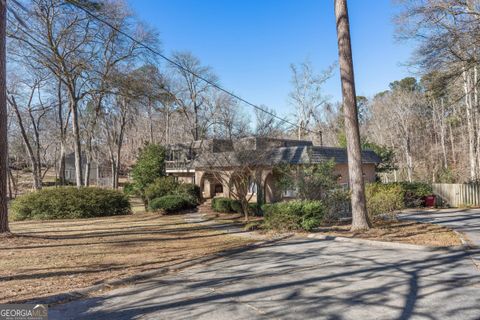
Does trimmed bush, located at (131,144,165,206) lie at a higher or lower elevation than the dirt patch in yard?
higher

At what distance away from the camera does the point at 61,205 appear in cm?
1777

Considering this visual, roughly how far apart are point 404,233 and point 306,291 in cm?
652

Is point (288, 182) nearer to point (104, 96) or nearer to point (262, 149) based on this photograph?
point (262, 149)

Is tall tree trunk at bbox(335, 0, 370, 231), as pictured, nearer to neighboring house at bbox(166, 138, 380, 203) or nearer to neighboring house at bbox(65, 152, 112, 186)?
neighboring house at bbox(166, 138, 380, 203)

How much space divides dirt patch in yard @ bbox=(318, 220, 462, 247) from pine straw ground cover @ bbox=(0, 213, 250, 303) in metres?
3.29

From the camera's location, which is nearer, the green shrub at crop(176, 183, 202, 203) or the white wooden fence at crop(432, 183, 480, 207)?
the white wooden fence at crop(432, 183, 480, 207)

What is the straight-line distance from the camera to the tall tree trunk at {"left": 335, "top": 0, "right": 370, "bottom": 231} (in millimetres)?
11023

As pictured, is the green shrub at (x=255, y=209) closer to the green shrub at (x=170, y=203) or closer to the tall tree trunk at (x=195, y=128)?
the green shrub at (x=170, y=203)

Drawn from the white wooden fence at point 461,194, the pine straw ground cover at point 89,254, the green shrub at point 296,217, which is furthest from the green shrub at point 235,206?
the white wooden fence at point 461,194

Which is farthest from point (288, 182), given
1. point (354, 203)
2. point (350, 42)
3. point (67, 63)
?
point (67, 63)

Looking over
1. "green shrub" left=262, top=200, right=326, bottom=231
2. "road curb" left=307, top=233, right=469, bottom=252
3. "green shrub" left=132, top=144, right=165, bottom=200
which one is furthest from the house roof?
"green shrub" left=132, top=144, right=165, bottom=200

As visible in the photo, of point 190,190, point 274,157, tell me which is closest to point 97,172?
point 190,190

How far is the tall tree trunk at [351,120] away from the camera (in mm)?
11023

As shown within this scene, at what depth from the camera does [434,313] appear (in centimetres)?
422
